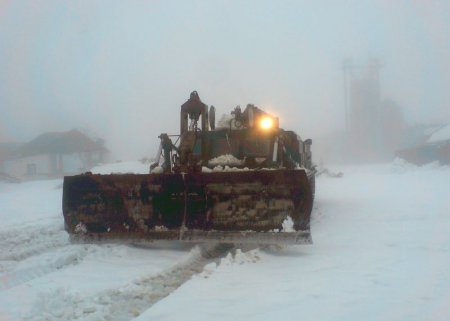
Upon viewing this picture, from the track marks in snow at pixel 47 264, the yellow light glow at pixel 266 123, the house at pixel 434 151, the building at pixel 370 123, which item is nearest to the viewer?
the track marks in snow at pixel 47 264

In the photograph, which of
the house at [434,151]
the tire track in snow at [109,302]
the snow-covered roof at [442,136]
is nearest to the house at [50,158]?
the house at [434,151]

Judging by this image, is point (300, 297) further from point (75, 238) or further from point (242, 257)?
point (75, 238)

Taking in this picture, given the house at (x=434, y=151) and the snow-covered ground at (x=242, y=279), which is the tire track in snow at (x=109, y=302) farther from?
the house at (x=434, y=151)

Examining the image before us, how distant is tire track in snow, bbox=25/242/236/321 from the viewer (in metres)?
3.61

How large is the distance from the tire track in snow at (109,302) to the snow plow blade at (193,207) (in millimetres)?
1220

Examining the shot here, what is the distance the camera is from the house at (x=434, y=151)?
3520cm

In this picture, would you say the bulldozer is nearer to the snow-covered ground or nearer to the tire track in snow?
the snow-covered ground

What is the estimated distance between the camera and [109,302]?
394 centimetres

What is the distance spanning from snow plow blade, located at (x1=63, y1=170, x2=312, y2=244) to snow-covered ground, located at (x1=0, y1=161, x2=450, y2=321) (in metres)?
0.29

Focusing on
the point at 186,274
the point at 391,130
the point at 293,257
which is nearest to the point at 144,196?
the point at 186,274

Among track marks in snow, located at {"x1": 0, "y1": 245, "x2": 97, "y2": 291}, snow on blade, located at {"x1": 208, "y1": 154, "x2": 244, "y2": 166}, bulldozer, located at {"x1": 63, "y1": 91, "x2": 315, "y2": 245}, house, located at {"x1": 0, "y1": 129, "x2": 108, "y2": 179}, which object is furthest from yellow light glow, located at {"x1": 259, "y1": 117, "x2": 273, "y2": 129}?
house, located at {"x1": 0, "y1": 129, "x2": 108, "y2": 179}

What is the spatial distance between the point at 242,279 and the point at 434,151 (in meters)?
37.3

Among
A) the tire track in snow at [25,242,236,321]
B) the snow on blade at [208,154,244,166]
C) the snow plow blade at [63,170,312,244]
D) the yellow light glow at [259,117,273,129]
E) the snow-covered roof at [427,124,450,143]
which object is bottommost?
the tire track in snow at [25,242,236,321]

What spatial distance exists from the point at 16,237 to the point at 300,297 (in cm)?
590
